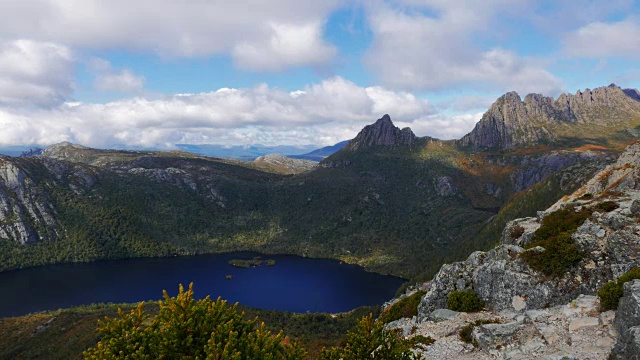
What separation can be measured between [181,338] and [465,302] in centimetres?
3069

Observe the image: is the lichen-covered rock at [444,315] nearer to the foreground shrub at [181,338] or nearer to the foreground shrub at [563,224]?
the foreground shrub at [563,224]

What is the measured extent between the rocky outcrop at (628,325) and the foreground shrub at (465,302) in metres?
14.8

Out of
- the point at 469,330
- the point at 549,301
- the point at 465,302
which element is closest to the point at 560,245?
the point at 549,301

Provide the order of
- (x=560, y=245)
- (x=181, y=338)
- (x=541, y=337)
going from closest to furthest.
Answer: (x=181, y=338)
(x=541, y=337)
(x=560, y=245)

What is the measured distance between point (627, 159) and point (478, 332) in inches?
4355

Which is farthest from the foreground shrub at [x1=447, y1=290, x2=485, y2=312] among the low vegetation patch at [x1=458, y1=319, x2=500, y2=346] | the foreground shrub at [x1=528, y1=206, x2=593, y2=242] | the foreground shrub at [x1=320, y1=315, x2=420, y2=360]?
the foreground shrub at [x1=320, y1=315, x2=420, y2=360]

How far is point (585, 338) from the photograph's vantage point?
23875mm

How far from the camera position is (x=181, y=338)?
17953 mm

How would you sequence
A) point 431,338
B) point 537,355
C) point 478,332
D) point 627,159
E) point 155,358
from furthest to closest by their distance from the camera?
point 627,159 → point 431,338 → point 478,332 → point 537,355 → point 155,358

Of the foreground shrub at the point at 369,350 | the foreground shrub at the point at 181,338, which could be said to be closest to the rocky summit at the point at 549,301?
the foreground shrub at the point at 369,350

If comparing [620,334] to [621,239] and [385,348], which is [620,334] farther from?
[621,239]

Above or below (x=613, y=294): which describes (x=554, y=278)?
below

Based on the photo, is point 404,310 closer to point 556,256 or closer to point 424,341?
point 424,341

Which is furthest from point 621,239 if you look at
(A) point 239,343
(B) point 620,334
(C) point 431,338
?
(A) point 239,343
